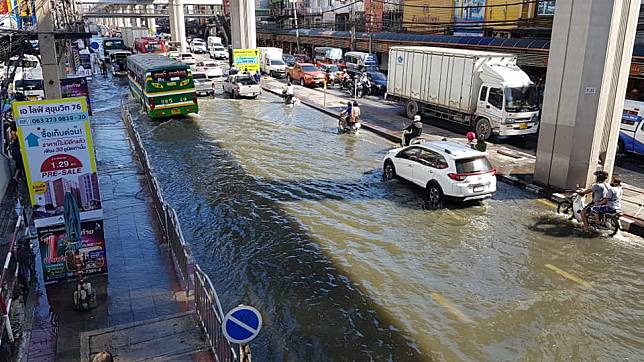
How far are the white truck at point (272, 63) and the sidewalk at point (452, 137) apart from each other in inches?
231

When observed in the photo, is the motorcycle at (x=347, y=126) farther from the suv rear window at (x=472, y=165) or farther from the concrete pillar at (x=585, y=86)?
the suv rear window at (x=472, y=165)

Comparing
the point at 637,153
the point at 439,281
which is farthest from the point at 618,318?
the point at 637,153

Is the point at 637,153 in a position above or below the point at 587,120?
below

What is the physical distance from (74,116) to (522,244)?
931cm

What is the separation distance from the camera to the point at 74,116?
8758 millimetres

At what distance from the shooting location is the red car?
125 feet

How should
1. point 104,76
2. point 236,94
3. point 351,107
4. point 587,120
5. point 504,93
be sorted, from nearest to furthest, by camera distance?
point 587,120, point 504,93, point 351,107, point 236,94, point 104,76

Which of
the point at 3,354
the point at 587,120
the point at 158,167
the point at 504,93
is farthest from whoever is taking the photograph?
the point at 504,93

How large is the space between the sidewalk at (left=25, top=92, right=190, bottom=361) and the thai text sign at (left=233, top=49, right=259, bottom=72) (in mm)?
26262

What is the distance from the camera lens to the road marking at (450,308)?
345 inches

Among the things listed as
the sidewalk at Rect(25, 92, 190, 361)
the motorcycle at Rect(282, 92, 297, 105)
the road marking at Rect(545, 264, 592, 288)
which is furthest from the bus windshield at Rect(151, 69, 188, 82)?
the road marking at Rect(545, 264, 592, 288)

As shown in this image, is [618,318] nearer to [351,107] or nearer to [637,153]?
[637,153]

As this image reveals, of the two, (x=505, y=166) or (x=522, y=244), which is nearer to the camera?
(x=522, y=244)

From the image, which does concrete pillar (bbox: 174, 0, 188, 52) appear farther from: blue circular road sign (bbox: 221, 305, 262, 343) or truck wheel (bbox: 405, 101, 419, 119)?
blue circular road sign (bbox: 221, 305, 262, 343)
